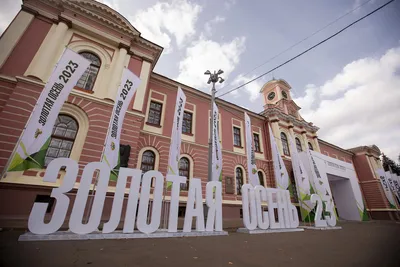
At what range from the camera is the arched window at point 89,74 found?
9346 mm

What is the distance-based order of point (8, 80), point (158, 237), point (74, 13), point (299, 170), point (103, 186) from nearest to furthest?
point (103, 186)
point (158, 237)
point (8, 80)
point (74, 13)
point (299, 170)

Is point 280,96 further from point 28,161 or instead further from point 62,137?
point 28,161

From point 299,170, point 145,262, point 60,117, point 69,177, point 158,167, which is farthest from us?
point 299,170

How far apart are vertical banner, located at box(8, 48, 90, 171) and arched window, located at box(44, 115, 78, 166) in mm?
2275

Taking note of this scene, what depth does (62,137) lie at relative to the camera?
7.95 metres

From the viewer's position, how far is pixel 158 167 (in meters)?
10.7

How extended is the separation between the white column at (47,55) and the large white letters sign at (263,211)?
34.1ft

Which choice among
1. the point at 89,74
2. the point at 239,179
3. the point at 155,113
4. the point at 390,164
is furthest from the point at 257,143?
the point at 390,164

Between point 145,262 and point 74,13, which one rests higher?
→ point 74,13

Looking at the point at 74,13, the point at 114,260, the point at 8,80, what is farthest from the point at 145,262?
the point at 74,13

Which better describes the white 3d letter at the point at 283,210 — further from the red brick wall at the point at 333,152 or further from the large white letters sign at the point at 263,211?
the red brick wall at the point at 333,152

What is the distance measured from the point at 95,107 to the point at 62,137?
1982 mm

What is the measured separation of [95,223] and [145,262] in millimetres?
2205

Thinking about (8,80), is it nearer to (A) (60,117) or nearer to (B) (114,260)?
(A) (60,117)
